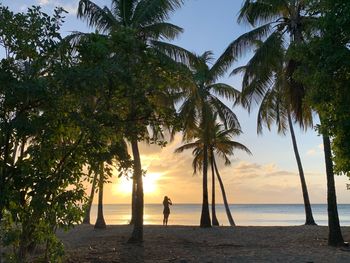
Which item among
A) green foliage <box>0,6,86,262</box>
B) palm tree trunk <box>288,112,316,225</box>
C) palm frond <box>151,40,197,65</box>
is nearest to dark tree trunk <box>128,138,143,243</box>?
palm frond <box>151,40,197,65</box>

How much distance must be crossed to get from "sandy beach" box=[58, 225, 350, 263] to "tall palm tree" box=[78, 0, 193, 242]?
1619 millimetres

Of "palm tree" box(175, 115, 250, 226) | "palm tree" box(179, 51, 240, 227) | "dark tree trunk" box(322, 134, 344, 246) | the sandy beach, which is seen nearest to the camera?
the sandy beach

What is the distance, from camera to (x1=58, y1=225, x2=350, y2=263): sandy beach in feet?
46.4

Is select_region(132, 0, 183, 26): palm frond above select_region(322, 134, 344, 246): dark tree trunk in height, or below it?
above

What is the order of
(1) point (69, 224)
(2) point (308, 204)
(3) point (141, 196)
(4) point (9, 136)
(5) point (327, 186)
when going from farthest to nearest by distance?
(2) point (308, 204), (3) point (141, 196), (5) point (327, 186), (1) point (69, 224), (4) point (9, 136)

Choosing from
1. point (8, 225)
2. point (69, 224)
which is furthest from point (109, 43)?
point (8, 225)

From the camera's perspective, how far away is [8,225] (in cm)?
952

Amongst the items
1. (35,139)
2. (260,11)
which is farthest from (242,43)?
(35,139)

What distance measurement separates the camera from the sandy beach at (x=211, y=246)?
46.4 ft

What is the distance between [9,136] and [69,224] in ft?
6.99

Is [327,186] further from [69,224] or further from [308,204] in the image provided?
[69,224]

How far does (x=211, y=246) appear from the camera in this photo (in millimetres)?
17438

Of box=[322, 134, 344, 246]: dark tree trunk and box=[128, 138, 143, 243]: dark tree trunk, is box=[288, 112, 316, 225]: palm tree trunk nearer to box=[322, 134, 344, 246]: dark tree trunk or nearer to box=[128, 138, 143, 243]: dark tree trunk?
box=[322, 134, 344, 246]: dark tree trunk

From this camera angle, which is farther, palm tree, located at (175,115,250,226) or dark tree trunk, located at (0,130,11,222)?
palm tree, located at (175,115,250,226)
